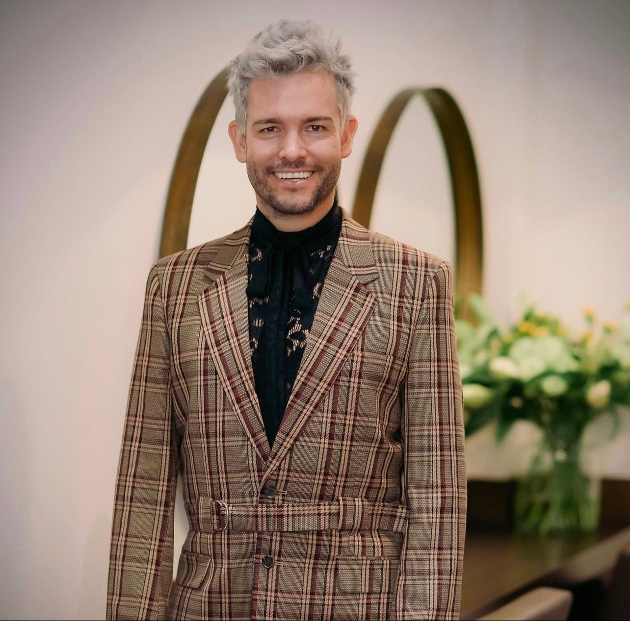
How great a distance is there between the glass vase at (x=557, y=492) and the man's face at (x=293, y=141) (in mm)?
1742

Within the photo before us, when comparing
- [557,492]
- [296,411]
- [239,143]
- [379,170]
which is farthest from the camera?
[557,492]

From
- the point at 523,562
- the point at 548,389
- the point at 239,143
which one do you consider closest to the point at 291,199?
the point at 239,143

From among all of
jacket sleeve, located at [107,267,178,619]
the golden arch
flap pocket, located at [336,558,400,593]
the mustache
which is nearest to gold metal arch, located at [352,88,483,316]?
the golden arch

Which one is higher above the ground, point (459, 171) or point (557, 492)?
point (459, 171)

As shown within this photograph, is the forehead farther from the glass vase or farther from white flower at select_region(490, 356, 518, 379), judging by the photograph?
the glass vase

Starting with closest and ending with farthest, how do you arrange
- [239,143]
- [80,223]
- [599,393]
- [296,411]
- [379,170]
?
[296,411], [239,143], [80,223], [379,170], [599,393]

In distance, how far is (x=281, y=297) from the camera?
5.24 feet

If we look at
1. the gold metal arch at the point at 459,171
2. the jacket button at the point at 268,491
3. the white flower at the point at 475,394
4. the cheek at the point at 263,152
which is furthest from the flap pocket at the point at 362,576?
the white flower at the point at 475,394

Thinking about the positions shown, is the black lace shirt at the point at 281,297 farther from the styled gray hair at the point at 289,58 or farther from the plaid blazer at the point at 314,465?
the styled gray hair at the point at 289,58

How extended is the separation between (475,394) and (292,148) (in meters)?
1.59

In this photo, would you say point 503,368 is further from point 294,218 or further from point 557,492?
point 294,218

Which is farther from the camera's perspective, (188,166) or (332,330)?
(188,166)

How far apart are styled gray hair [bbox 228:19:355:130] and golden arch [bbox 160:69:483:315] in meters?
0.35

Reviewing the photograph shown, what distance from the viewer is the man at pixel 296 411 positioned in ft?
5.02
